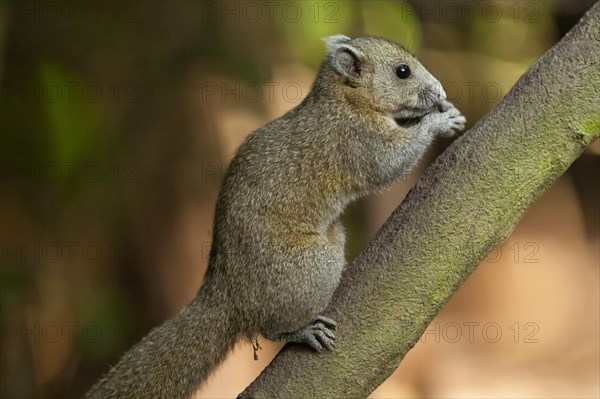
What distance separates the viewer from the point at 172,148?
4953 mm

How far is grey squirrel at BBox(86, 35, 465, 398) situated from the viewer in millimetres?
2631

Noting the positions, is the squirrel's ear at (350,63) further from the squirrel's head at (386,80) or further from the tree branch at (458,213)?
the tree branch at (458,213)

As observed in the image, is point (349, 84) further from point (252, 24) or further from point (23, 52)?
point (23, 52)

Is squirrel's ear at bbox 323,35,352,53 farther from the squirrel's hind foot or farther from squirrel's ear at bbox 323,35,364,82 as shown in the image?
the squirrel's hind foot

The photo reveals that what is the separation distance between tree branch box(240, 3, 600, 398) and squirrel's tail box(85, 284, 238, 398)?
26cm

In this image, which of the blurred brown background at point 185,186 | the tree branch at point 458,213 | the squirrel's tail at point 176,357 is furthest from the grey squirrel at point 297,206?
the blurred brown background at point 185,186

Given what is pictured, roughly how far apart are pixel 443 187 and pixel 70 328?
3.08 metres

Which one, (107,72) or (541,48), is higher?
(541,48)

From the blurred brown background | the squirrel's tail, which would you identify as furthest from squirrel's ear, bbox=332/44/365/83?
the blurred brown background

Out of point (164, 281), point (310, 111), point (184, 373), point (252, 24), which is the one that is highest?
point (252, 24)

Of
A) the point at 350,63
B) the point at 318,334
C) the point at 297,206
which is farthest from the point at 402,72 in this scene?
the point at 318,334

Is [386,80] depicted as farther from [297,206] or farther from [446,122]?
[297,206]

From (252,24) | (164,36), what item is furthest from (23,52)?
(252,24)

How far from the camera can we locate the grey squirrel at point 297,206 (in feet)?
8.63
